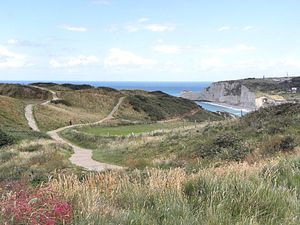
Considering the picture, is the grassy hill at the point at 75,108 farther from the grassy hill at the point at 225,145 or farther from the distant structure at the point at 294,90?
the distant structure at the point at 294,90

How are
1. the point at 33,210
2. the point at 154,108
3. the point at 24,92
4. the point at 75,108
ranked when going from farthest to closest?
the point at 154,108 → the point at 24,92 → the point at 75,108 → the point at 33,210

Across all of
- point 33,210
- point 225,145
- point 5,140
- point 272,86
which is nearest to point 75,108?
point 5,140

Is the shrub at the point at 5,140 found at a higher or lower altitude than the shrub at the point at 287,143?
lower

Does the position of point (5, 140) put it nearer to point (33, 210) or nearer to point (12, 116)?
point (12, 116)

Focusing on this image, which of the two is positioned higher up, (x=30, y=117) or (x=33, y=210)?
(x=33, y=210)

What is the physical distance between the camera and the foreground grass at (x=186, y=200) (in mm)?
4895

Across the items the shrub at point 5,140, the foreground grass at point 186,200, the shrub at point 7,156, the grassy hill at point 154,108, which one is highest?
the foreground grass at point 186,200

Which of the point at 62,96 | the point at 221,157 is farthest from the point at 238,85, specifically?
the point at 221,157

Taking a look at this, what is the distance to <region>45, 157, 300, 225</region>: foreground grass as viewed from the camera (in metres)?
4.89

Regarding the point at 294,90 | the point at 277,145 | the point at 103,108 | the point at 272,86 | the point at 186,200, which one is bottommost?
the point at 103,108

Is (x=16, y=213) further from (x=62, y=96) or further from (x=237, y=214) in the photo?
(x=62, y=96)

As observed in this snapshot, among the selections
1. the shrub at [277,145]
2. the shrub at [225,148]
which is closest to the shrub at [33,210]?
the shrub at [277,145]

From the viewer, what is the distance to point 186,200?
18.6 feet

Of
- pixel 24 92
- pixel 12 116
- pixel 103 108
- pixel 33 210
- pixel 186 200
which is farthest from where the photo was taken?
pixel 24 92
